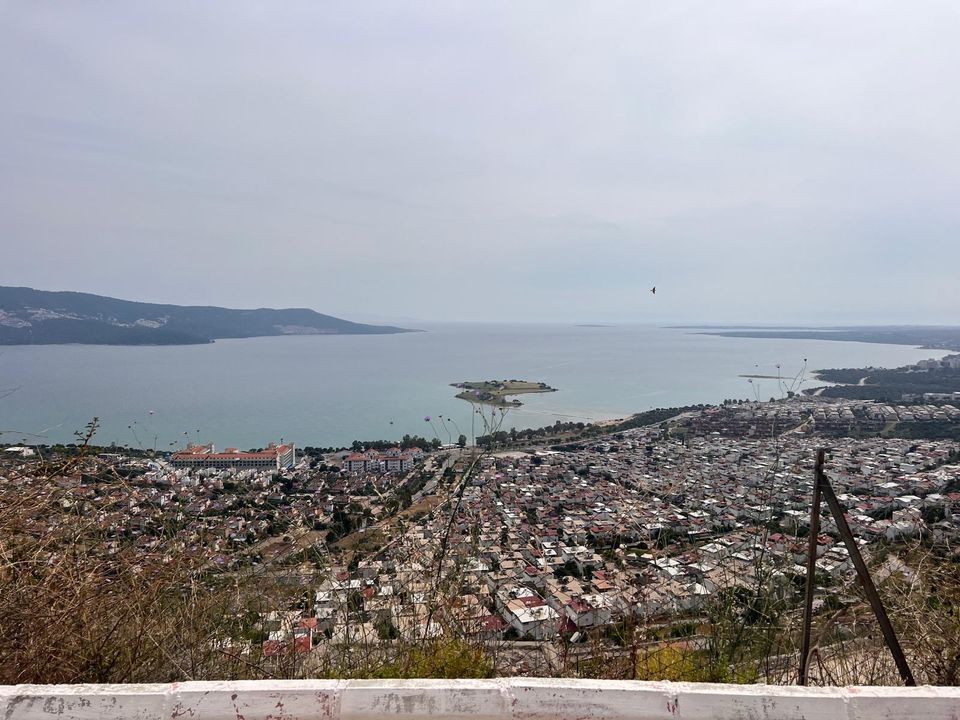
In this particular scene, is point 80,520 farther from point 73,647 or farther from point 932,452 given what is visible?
point 932,452

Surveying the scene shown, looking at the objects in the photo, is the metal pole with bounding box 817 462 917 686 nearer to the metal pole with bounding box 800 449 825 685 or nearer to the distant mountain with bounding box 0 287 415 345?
the metal pole with bounding box 800 449 825 685

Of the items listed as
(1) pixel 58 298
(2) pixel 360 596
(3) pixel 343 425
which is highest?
(1) pixel 58 298

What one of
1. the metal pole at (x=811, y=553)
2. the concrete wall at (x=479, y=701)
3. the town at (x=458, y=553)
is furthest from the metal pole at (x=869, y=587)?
the town at (x=458, y=553)

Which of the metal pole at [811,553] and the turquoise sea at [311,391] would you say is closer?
the metal pole at [811,553]

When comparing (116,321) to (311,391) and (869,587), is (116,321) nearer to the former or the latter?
(311,391)

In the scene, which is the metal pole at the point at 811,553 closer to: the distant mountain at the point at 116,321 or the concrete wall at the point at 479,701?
the concrete wall at the point at 479,701

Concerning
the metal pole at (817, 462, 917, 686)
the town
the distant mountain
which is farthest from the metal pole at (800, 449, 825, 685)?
the distant mountain

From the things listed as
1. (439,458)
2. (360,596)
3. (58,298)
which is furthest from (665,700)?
(58,298)
